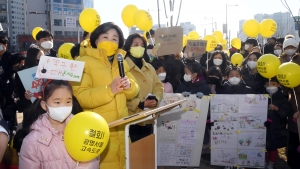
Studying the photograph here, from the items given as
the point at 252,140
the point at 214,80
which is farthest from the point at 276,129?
the point at 214,80

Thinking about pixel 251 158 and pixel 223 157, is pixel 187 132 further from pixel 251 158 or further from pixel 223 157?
pixel 251 158

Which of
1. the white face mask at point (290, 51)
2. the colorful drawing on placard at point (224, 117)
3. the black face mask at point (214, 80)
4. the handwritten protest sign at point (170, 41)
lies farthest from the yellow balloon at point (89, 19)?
the white face mask at point (290, 51)

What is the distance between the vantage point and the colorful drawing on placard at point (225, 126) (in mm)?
4723

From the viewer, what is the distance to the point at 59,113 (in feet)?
8.30

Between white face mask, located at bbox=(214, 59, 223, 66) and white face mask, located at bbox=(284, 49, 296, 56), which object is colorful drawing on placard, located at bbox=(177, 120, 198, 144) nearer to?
white face mask, located at bbox=(214, 59, 223, 66)

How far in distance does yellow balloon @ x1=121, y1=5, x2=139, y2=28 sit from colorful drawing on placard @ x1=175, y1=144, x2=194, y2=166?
346 cm

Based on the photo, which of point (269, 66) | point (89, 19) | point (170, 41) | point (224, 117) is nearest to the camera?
point (269, 66)

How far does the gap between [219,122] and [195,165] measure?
2.35ft

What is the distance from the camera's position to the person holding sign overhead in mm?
3758

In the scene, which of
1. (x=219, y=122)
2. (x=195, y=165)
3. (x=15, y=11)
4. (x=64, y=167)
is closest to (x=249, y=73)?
(x=219, y=122)

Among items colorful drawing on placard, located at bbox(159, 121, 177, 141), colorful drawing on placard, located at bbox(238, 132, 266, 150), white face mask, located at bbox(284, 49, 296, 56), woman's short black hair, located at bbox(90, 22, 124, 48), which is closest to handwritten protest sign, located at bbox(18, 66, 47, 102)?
woman's short black hair, located at bbox(90, 22, 124, 48)

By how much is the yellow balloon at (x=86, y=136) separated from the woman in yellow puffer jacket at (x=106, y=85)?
67 cm

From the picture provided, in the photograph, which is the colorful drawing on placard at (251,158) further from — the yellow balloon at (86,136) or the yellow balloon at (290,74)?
the yellow balloon at (86,136)

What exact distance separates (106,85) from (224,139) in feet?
8.05
